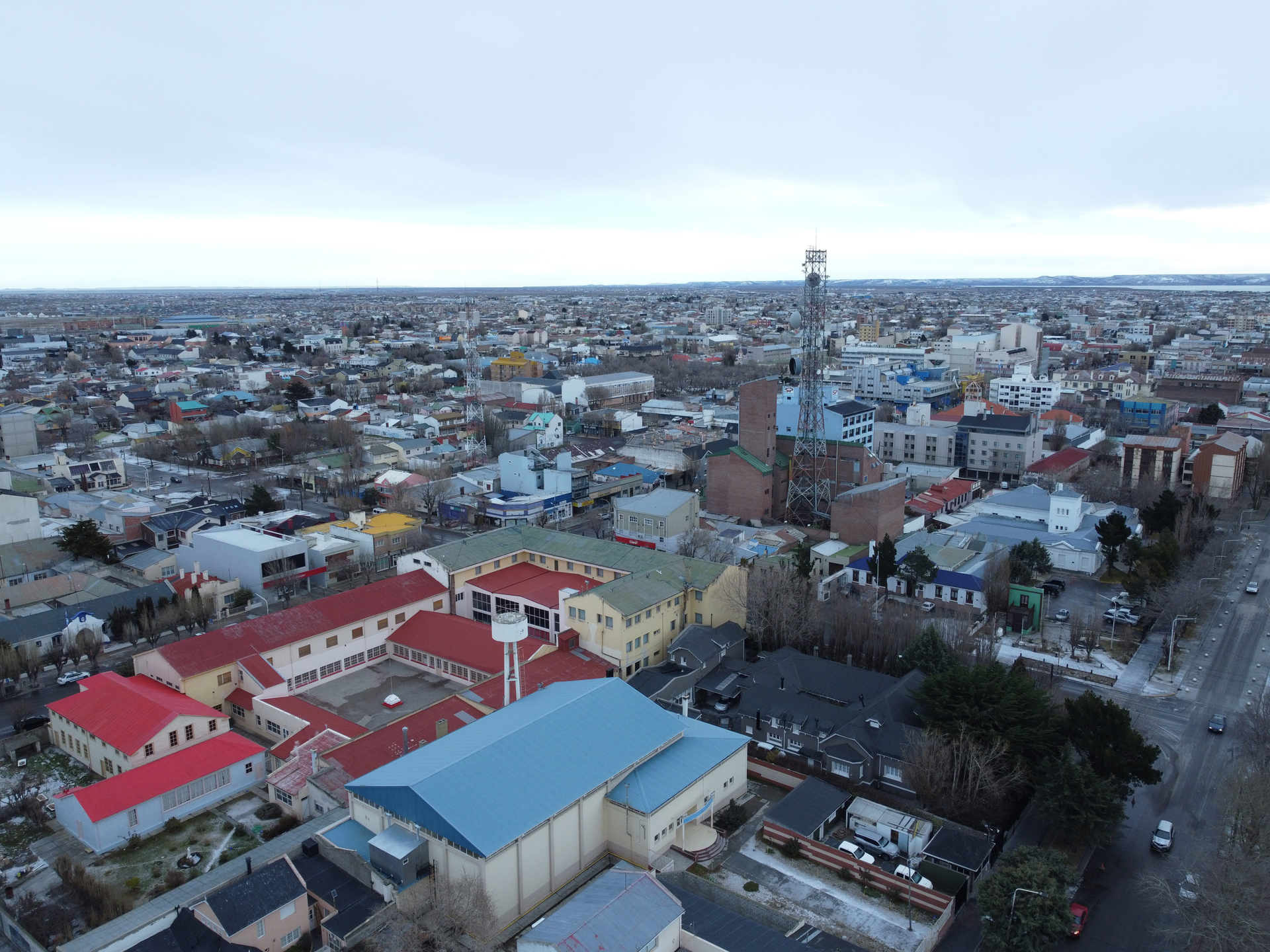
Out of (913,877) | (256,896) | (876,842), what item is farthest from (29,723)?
(913,877)

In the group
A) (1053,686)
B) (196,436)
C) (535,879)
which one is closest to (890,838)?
(535,879)

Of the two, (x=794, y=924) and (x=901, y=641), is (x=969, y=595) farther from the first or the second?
(x=794, y=924)

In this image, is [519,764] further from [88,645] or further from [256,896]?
[88,645]

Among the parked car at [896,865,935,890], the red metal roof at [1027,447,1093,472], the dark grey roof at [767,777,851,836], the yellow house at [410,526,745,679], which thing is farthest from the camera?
the red metal roof at [1027,447,1093,472]

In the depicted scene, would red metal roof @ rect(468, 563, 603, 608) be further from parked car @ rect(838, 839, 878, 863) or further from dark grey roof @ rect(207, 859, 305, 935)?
dark grey roof @ rect(207, 859, 305, 935)

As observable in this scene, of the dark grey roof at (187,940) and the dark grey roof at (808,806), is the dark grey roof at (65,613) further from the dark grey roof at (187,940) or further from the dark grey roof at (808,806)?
the dark grey roof at (808,806)

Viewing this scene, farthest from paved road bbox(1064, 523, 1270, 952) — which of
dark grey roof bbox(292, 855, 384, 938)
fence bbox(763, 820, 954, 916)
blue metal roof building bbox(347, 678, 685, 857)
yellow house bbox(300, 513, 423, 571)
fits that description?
yellow house bbox(300, 513, 423, 571)
